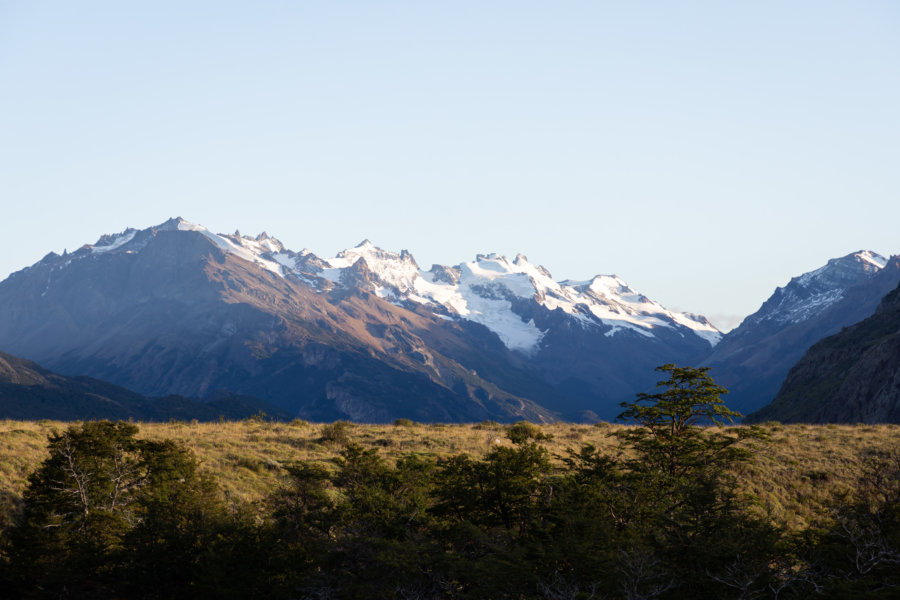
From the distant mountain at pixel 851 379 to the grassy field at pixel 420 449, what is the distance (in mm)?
64258

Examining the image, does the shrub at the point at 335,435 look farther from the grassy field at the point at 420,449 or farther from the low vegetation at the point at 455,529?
the low vegetation at the point at 455,529

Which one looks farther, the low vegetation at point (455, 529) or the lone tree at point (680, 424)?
the lone tree at point (680, 424)

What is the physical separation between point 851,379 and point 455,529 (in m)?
121

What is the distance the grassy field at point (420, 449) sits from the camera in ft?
106

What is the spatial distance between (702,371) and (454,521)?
10.9 meters

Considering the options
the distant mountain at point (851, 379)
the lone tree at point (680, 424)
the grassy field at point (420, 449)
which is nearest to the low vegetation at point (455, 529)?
the lone tree at point (680, 424)

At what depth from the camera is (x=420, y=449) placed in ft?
136

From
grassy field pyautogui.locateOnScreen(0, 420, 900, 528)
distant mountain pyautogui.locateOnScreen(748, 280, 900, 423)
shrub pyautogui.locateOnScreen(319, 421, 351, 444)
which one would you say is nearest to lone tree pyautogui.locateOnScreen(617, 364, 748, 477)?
grassy field pyautogui.locateOnScreen(0, 420, 900, 528)

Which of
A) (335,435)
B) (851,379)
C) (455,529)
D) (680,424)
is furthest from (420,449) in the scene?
(851,379)

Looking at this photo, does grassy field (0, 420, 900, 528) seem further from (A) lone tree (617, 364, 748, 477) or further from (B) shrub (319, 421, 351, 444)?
(A) lone tree (617, 364, 748, 477)

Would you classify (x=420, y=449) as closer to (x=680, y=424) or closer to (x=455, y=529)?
(x=680, y=424)

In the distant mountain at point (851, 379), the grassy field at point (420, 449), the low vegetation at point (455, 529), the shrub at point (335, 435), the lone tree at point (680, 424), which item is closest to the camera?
the low vegetation at point (455, 529)

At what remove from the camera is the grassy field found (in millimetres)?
32438

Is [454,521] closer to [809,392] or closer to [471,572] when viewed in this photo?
[471,572]
